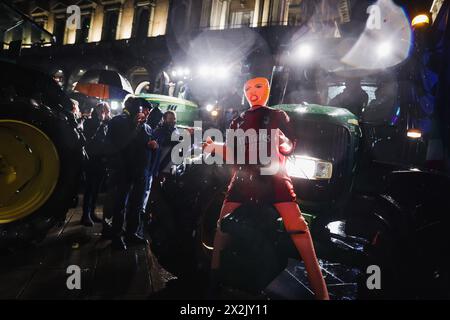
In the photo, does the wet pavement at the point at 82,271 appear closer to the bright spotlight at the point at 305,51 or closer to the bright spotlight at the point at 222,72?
the bright spotlight at the point at 305,51

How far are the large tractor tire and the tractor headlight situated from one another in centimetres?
241

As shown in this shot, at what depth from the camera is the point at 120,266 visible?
3.56 m

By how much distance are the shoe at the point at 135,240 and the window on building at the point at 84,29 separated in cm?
3340

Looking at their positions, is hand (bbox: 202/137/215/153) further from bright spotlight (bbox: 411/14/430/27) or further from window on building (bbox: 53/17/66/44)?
window on building (bbox: 53/17/66/44)

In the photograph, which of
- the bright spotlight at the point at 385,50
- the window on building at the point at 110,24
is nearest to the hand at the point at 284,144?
the bright spotlight at the point at 385,50

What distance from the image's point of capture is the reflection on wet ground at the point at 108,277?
9.39 ft

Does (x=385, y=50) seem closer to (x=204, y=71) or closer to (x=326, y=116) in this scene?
(x=326, y=116)

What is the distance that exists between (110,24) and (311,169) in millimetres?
32989

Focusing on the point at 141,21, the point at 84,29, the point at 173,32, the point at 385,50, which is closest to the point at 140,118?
the point at 385,50

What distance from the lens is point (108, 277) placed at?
324 cm

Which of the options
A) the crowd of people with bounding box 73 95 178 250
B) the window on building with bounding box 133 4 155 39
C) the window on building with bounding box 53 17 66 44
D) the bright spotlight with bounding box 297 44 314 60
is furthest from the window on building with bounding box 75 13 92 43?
the bright spotlight with bounding box 297 44 314 60

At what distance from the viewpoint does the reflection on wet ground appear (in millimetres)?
2863

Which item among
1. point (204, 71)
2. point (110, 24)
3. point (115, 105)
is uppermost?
point (110, 24)
